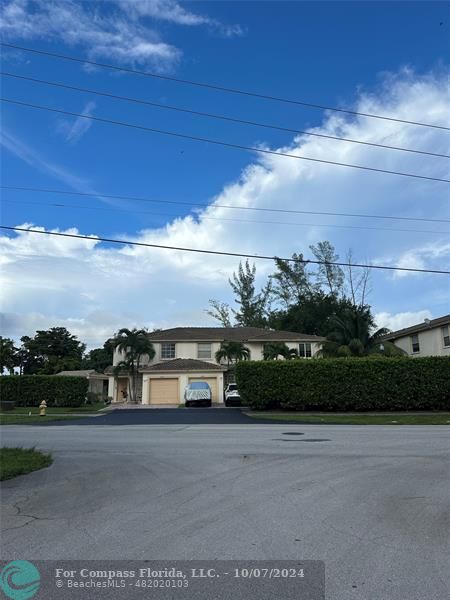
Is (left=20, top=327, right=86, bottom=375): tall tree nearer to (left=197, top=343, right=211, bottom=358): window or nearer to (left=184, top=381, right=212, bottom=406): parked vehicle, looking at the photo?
(left=197, top=343, right=211, bottom=358): window

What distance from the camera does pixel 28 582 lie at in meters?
4.21

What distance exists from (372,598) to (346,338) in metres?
31.7

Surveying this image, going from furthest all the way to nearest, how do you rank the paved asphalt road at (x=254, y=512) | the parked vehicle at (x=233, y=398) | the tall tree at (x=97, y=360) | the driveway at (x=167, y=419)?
the tall tree at (x=97, y=360)
the parked vehicle at (x=233, y=398)
the driveway at (x=167, y=419)
the paved asphalt road at (x=254, y=512)

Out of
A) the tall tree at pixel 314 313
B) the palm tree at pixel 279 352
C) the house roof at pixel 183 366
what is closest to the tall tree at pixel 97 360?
the tall tree at pixel 314 313

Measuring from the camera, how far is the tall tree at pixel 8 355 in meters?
69.4

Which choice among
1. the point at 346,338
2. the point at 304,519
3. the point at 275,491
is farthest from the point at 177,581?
the point at 346,338

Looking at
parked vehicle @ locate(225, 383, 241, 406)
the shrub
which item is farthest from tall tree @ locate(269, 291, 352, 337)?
the shrub

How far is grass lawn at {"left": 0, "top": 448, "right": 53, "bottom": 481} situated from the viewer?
862 cm

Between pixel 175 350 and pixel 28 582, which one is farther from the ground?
pixel 175 350

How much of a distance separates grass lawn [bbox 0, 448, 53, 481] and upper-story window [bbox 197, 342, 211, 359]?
1446 inches

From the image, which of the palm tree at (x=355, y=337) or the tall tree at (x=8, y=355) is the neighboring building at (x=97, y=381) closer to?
the tall tree at (x=8, y=355)

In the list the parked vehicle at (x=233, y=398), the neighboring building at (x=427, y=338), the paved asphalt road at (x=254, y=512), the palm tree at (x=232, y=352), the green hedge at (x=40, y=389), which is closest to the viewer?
the paved asphalt road at (x=254, y=512)

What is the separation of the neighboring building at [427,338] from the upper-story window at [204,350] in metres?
17.2

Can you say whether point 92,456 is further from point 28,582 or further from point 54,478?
point 28,582
